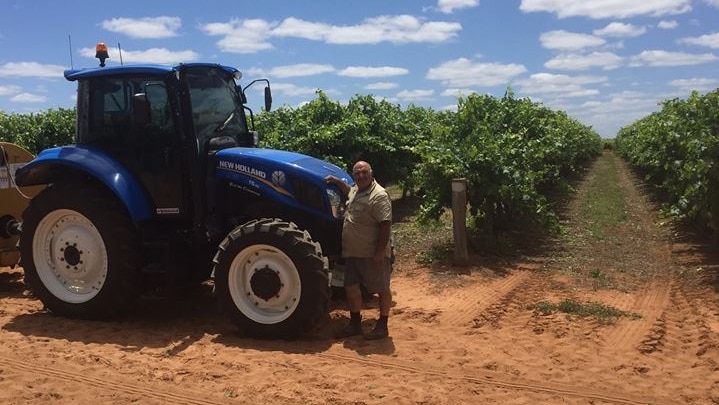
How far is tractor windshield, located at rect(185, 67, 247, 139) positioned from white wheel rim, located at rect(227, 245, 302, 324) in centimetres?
130

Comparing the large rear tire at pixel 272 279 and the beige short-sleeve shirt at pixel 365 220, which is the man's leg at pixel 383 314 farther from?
the large rear tire at pixel 272 279

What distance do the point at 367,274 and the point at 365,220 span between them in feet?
1.58

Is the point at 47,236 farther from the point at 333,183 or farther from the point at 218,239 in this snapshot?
the point at 333,183

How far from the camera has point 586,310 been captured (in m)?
6.06

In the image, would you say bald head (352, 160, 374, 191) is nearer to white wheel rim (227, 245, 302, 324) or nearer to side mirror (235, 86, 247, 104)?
white wheel rim (227, 245, 302, 324)

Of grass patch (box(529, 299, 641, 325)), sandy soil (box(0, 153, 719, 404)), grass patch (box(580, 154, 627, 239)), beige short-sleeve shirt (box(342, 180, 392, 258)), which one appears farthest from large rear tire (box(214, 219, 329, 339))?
grass patch (box(580, 154, 627, 239))

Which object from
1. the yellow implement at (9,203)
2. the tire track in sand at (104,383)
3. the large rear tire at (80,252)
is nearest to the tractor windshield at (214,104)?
the large rear tire at (80,252)

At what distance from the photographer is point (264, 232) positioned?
195 inches

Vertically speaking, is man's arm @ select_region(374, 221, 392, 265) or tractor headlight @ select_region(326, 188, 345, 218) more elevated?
tractor headlight @ select_region(326, 188, 345, 218)

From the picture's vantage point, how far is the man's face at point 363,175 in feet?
16.6

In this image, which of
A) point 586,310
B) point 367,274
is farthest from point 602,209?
point 367,274

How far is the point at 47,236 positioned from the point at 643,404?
5406mm

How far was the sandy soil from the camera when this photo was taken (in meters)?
4.11

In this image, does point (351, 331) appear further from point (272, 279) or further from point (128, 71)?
point (128, 71)
